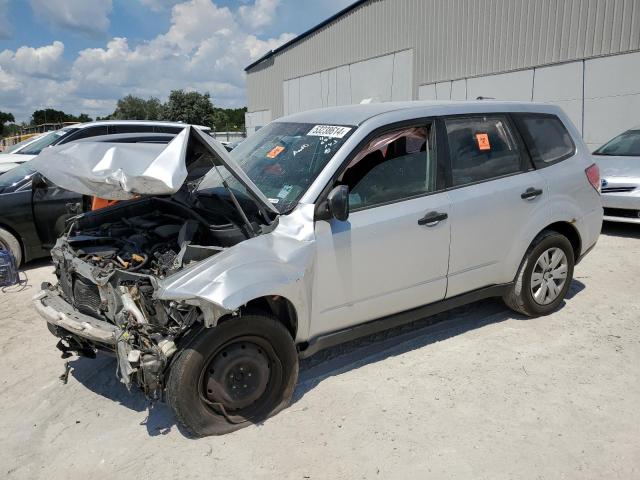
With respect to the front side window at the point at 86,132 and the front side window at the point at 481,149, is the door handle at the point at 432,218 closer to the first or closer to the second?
the front side window at the point at 481,149

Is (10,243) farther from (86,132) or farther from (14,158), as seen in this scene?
(14,158)

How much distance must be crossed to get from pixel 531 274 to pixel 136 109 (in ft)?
249

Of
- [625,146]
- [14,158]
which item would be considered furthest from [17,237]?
[625,146]

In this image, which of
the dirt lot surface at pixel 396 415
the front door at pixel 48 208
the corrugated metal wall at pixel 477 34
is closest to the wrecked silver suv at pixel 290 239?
the dirt lot surface at pixel 396 415

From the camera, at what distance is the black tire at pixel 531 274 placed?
14.6ft

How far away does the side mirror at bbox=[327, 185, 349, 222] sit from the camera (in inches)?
124

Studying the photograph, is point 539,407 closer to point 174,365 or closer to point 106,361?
point 174,365

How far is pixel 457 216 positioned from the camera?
385cm

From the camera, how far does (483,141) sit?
13.6ft

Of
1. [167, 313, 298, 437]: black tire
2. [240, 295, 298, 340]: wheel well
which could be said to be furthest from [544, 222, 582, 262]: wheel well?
[167, 313, 298, 437]: black tire

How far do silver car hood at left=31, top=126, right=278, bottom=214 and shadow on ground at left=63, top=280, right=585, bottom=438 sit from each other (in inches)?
54.8

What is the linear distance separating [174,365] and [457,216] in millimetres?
2248

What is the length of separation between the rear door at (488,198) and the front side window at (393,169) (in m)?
0.21

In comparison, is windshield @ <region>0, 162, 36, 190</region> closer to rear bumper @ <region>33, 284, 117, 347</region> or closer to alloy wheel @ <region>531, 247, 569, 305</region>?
rear bumper @ <region>33, 284, 117, 347</region>
